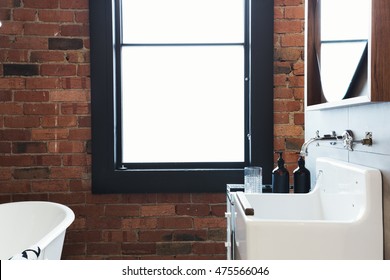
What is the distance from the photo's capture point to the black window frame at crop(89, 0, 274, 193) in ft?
6.20

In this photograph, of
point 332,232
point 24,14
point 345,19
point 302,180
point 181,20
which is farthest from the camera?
point 181,20

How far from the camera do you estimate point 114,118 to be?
76.0 inches

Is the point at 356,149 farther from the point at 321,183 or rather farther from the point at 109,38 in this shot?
the point at 109,38

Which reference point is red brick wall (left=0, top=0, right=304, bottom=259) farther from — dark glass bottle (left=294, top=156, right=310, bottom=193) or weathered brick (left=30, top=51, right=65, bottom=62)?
dark glass bottle (left=294, top=156, right=310, bottom=193)

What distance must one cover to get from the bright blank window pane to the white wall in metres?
0.73

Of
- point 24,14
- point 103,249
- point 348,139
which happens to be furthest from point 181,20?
point 103,249

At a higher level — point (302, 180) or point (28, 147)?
point (28, 147)

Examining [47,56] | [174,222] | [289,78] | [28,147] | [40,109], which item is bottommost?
[174,222]

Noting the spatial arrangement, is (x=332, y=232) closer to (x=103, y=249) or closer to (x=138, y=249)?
(x=138, y=249)

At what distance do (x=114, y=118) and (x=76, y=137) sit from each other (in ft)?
0.80

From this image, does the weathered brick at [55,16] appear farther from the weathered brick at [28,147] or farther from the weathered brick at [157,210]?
the weathered brick at [157,210]

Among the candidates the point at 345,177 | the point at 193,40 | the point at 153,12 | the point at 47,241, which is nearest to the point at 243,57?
the point at 193,40

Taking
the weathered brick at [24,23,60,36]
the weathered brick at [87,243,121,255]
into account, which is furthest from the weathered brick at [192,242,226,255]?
the weathered brick at [24,23,60,36]

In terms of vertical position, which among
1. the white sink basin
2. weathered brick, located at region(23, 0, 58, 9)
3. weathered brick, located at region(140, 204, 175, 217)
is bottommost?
weathered brick, located at region(140, 204, 175, 217)
